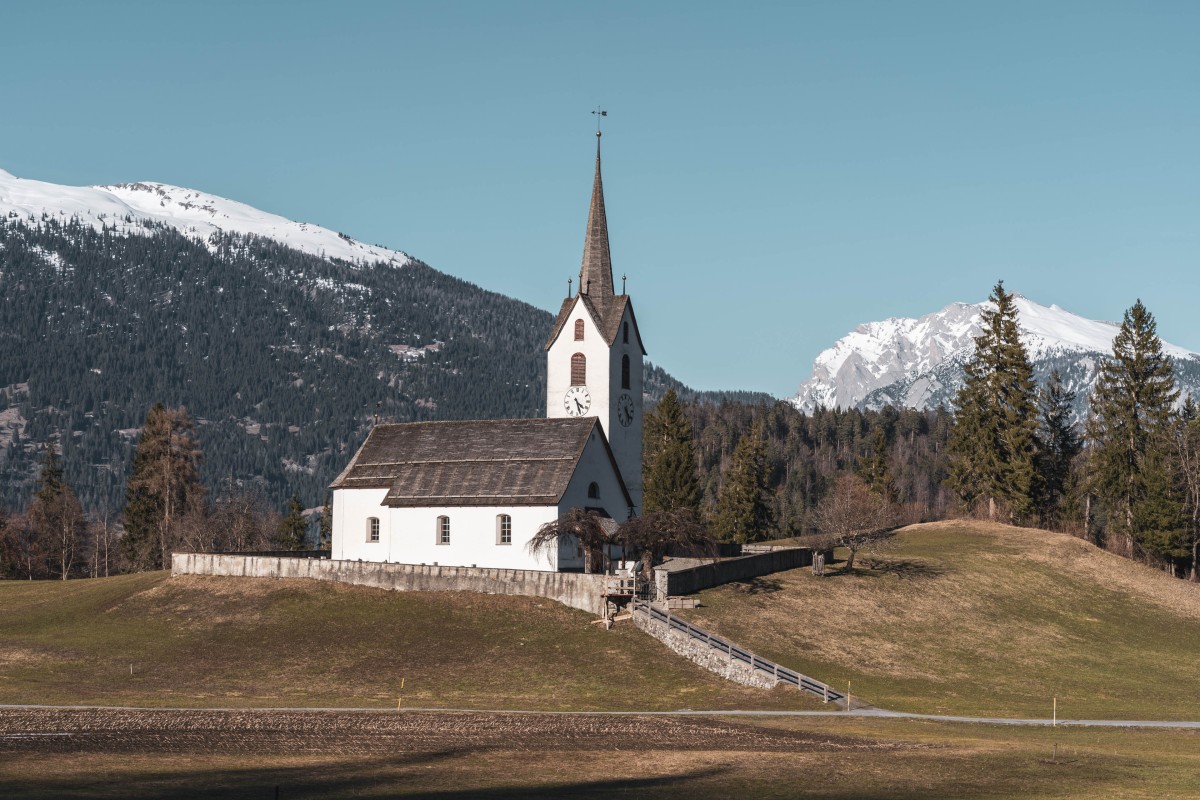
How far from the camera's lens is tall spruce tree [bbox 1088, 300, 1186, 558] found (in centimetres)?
10662

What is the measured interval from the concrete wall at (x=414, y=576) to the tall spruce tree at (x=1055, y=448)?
2366 inches

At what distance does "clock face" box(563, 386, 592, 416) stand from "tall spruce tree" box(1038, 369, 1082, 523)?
154 ft

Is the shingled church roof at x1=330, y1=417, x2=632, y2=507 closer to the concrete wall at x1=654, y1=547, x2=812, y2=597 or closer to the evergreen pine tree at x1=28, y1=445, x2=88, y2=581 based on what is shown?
the concrete wall at x1=654, y1=547, x2=812, y2=597

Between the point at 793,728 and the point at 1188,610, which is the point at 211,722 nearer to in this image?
the point at 793,728

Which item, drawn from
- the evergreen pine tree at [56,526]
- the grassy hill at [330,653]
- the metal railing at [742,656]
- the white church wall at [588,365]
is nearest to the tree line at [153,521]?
the evergreen pine tree at [56,526]

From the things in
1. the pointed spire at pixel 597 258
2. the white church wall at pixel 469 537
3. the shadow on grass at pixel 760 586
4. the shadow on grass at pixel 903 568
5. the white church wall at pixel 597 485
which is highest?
the pointed spire at pixel 597 258

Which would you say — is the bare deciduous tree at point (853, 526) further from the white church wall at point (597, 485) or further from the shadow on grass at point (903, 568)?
the white church wall at point (597, 485)

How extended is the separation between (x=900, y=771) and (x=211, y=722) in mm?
23110

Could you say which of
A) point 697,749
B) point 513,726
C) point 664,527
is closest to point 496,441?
point 664,527

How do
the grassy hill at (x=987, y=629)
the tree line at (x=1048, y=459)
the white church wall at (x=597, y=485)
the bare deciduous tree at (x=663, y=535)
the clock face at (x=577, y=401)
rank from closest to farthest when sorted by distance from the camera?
the grassy hill at (x=987, y=629) < the bare deciduous tree at (x=663, y=535) < the white church wall at (x=597, y=485) < the clock face at (x=577, y=401) < the tree line at (x=1048, y=459)

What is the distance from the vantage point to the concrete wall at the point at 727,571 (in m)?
69.4

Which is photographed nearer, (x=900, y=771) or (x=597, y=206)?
(x=900, y=771)

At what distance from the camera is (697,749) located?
43.6 m

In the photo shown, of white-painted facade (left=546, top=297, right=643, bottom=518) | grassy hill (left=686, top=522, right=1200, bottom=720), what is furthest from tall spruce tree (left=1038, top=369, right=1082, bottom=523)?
→ white-painted facade (left=546, top=297, right=643, bottom=518)
